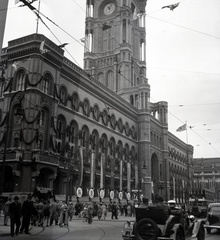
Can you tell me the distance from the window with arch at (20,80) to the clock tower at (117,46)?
30324mm

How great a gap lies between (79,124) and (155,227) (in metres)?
29.2

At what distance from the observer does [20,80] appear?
31828 mm

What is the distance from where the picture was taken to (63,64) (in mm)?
34844

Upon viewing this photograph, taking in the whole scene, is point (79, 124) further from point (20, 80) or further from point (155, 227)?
point (155, 227)

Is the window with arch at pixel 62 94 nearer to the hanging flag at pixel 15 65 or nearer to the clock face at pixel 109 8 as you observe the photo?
the hanging flag at pixel 15 65

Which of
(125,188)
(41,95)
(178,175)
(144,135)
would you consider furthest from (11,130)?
(178,175)

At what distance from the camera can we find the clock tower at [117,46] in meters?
62.9

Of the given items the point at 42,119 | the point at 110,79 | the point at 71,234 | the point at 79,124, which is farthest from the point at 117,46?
the point at 71,234

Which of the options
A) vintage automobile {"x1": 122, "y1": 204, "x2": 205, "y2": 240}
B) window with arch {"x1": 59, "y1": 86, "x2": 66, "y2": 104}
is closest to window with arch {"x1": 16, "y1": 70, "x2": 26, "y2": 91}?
window with arch {"x1": 59, "y1": 86, "x2": 66, "y2": 104}

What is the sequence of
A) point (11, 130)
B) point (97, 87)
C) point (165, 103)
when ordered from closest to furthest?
point (11, 130) → point (97, 87) → point (165, 103)

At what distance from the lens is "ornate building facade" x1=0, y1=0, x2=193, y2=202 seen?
29469 millimetres

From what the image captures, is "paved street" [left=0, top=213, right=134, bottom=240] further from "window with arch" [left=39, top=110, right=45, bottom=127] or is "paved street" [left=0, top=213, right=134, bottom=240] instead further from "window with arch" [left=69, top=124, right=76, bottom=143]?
"window with arch" [left=69, top=124, right=76, bottom=143]

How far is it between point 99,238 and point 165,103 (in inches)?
2263

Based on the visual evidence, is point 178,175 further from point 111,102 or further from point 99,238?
point 99,238
